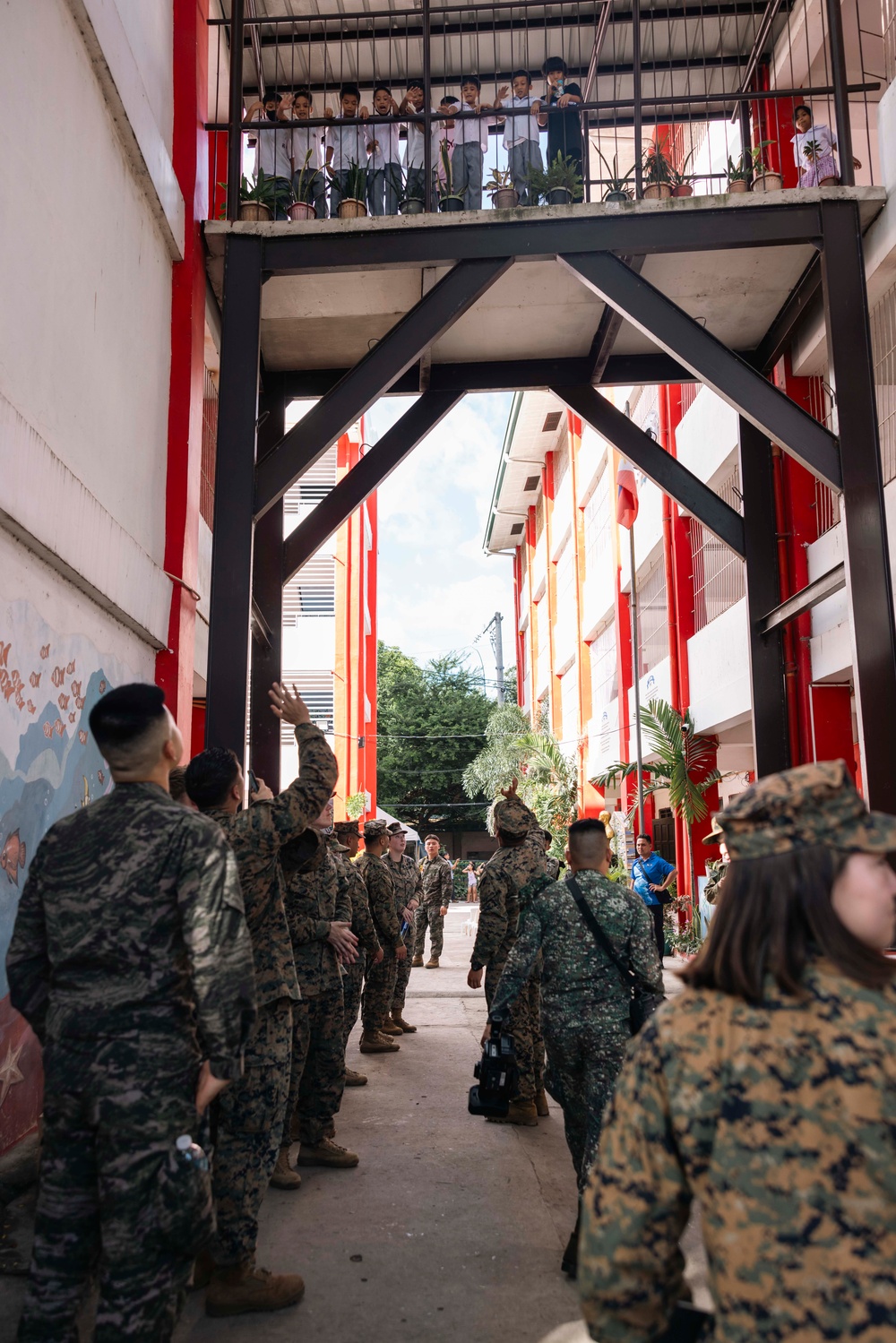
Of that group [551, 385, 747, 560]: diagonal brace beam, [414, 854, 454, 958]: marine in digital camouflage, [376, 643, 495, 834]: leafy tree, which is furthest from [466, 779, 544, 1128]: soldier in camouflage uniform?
[376, 643, 495, 834]: leafy tree

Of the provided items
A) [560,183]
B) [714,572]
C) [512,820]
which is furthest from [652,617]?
[512,820]

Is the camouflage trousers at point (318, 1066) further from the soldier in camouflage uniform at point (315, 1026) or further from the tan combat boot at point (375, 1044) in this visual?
the tan combat boot at point (375, 1044)

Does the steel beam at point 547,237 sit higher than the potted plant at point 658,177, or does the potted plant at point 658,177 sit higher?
the potted plant at point 658,177

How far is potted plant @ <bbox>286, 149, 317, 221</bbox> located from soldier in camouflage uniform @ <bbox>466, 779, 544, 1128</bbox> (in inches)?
181

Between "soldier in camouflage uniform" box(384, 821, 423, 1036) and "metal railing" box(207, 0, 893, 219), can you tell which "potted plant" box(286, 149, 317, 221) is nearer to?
Result: "metal railing" box(207, 0, 893, 219)

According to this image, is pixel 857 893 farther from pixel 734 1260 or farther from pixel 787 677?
pixel 787 677

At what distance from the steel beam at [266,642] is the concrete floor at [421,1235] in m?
2.62

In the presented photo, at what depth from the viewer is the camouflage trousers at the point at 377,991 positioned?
890 cm

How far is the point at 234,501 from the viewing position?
276 inches

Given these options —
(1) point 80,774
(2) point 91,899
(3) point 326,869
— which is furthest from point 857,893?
(1) point 80,774

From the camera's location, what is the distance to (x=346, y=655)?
86.8ft

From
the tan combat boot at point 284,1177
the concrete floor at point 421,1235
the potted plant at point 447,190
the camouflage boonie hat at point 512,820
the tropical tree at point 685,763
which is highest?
the potted plant at point 447,190

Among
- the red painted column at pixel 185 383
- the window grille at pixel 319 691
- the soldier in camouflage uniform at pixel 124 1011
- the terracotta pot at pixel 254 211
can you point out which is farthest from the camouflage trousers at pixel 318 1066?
the window grille at pixel 319 691

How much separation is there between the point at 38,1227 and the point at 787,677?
30.7 feet
